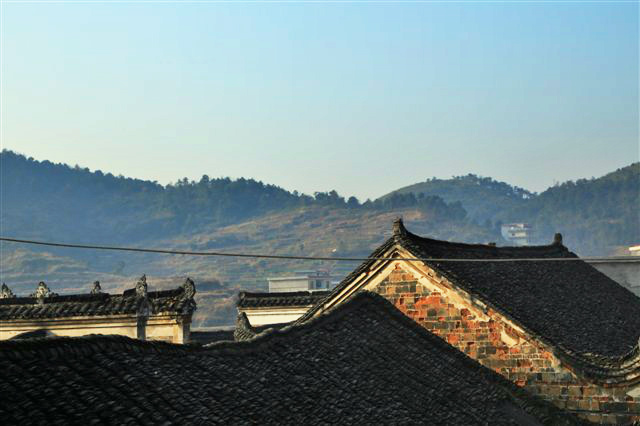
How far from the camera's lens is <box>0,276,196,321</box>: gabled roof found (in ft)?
105

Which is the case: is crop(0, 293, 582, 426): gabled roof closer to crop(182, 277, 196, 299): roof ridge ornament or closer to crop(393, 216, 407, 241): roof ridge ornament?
crop(393, 216, 407, 241): roof ridge ornament

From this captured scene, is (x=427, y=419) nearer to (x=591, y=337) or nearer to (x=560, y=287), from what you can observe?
(x=591, y=337)

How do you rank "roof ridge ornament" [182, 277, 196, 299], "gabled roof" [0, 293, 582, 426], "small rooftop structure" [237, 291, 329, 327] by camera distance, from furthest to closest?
"small rooftop structure" [237, 291, 329, 327] → "roof ridge ornament" [182, 277, 196, 299] → "gabled roof" [0, 293, 582, 426]

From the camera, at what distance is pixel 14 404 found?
15664 mm

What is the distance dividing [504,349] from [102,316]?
1095 centimetres

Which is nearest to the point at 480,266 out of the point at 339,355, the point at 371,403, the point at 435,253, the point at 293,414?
the point at 435,253

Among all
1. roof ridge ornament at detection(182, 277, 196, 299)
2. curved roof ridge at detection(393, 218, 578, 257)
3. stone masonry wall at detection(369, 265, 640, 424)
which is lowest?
stone masonry wall at detection(369, 265, 640, 424)

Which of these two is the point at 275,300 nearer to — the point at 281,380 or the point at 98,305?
the point at 98,305

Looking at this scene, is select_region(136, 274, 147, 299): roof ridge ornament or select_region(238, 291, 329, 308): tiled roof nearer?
select_region(136, 274, 147, 299): roof ridge ornament

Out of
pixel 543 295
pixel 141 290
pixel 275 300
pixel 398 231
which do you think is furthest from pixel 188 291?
pixel 275 300

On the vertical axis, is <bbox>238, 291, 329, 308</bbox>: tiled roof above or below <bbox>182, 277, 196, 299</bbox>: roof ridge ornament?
→ below

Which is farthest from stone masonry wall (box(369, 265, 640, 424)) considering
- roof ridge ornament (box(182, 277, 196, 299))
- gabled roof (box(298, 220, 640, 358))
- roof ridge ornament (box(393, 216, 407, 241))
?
roof ridge ornament (box(182, 277, 196, 299))

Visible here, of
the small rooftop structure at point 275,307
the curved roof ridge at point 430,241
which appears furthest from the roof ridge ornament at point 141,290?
the small rooftop structure at point 275,307

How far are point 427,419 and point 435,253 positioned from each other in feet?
28.1
